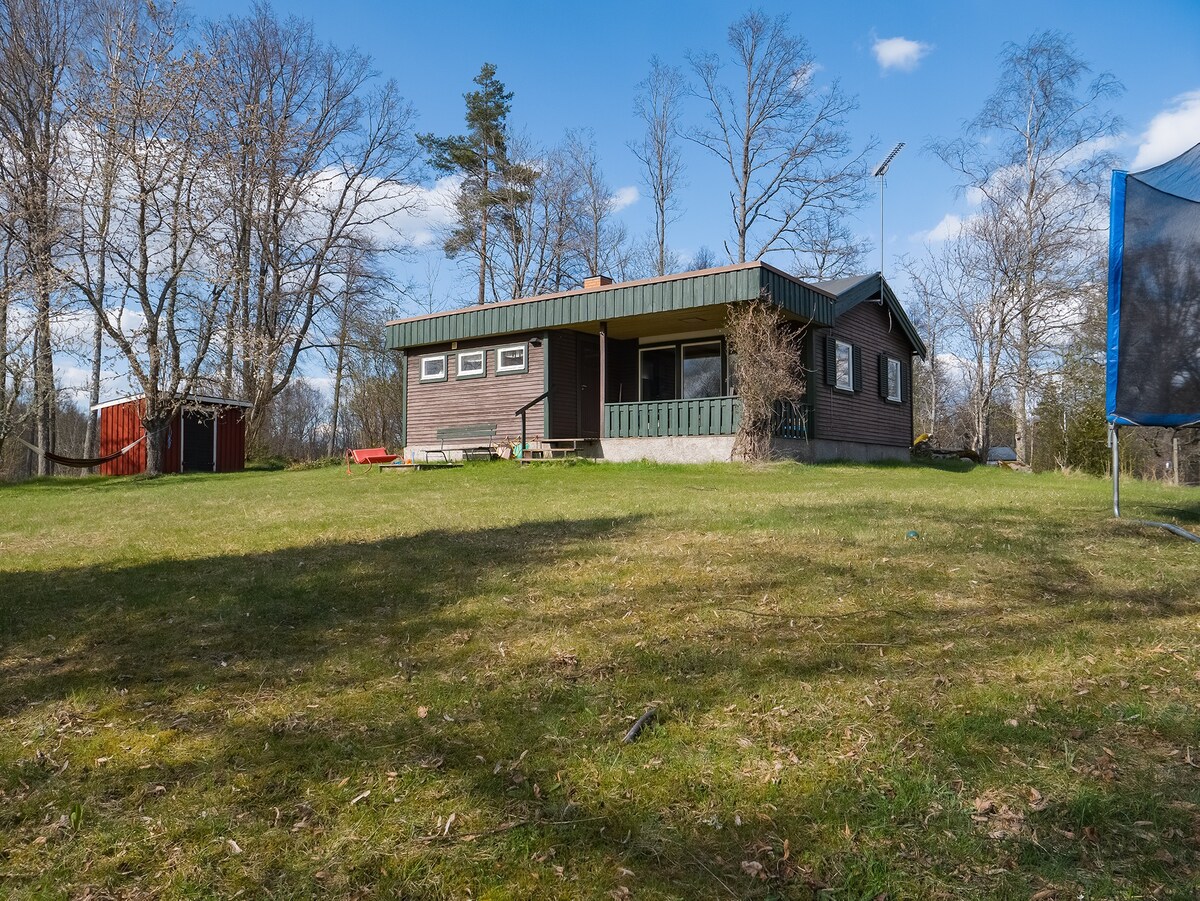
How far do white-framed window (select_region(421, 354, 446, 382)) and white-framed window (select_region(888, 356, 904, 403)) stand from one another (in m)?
11.1

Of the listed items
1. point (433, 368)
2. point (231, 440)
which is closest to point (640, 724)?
point (433, 368)

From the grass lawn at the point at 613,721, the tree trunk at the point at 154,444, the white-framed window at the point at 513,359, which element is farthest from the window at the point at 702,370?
the tree trunk at the point at 154,444

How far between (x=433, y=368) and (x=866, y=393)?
10.3 metres

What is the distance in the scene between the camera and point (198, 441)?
A: 22.1 metres

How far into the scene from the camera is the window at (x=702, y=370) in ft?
54.0

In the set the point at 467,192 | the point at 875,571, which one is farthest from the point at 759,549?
the point at 467,192

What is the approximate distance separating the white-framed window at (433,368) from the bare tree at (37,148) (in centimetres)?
802

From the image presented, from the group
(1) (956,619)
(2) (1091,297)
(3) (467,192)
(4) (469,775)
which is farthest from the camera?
(3) (467,192)

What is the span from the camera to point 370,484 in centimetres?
1225

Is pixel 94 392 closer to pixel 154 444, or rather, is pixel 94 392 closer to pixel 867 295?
pixel 154 444

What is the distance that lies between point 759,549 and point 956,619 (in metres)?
1.57

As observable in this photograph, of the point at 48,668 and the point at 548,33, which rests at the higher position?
the point at 548,33

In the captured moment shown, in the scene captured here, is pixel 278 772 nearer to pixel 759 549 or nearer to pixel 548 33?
pixel 759 549

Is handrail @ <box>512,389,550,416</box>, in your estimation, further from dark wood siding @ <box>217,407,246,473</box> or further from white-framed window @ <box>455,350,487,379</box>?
dark wood siding @ <box>217,407,246,473</box>
